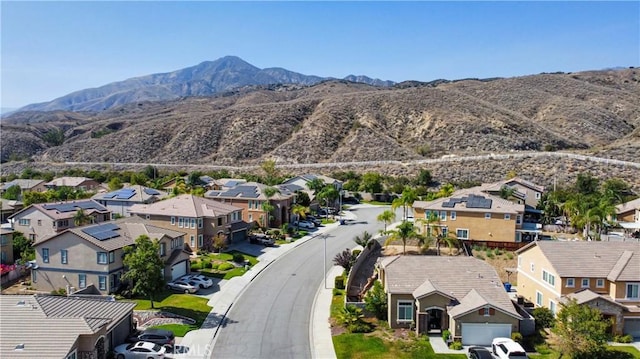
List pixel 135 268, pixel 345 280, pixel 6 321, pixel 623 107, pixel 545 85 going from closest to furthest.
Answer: pixel 6 321 → pixel 135 268 → pixel 345 280 → pixel 623 107 → pixel 545 85

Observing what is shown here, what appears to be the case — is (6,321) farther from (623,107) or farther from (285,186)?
(623,107)

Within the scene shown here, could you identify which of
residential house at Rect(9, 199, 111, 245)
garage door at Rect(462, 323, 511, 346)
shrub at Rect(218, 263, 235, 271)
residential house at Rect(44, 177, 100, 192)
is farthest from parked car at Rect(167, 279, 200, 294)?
residential house at Rect(44, 177, 100, 192)

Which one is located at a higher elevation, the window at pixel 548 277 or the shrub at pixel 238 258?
the window at pixel 548 277

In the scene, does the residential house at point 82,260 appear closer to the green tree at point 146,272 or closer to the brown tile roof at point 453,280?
the green tree at point 146,272

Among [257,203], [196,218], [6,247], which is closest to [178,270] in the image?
[196,218]

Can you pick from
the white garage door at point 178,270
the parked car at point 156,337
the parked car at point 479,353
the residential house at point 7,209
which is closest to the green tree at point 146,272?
the parked car at point 156,337

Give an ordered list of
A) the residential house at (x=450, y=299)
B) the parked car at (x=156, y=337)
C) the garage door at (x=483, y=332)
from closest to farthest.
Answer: the parked car at (x=156, y=337) → the garage door at (x=483, y=332) → the residential house at (x=450, y=299)

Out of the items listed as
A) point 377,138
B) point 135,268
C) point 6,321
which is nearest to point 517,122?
point 377,138
